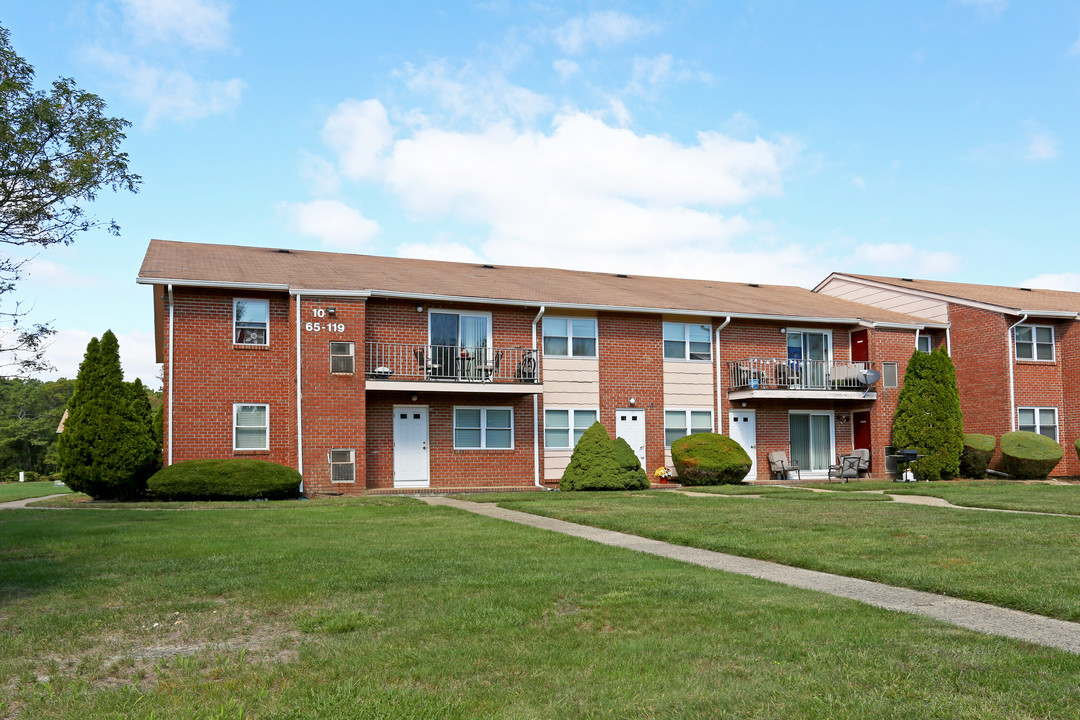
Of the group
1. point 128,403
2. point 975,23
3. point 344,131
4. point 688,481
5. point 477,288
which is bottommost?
point 688,481

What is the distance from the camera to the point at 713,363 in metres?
25.3

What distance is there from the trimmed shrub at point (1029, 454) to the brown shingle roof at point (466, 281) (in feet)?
15.2

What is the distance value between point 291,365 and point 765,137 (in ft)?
40.0

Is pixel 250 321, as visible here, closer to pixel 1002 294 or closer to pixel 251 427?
pixel 251 427

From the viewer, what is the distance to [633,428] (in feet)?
79.7

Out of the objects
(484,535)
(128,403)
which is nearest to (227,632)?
(484,535)

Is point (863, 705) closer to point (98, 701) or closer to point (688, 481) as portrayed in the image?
point (98, 701)

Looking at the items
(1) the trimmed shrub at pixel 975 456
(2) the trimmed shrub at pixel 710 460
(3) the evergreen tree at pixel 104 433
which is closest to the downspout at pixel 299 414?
(3) the evergreen tree at pixel 104 433

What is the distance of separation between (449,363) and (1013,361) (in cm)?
1836

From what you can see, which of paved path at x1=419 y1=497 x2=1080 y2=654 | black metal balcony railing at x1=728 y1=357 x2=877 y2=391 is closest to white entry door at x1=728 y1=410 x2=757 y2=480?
black metal balcony railing at x1=728 y1=357 x2=877 y2=391

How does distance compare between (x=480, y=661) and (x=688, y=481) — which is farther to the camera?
(x=688, y=481)

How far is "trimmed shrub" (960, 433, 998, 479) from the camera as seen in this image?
84.5 feet

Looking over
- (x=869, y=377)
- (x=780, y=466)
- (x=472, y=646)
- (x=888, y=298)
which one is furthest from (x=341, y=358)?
(x=888, y=298)

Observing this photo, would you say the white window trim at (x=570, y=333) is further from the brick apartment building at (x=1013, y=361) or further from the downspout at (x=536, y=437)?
the brick apartment building at (x=1013, y=361)
